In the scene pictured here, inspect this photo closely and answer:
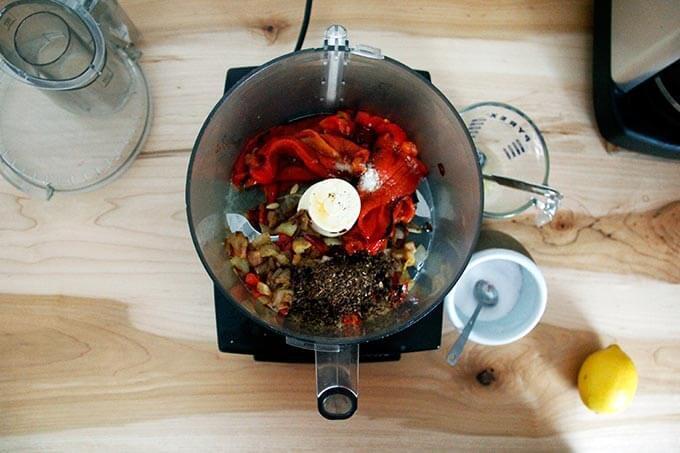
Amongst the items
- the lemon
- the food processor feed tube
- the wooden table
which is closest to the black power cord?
the wooden table

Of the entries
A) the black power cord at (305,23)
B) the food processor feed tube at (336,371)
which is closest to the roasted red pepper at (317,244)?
the food processor feed tube at (336,371)

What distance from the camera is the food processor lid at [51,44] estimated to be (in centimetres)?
64

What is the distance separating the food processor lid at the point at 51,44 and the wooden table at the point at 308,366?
0.08m

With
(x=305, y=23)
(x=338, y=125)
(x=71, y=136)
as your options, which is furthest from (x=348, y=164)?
(x=71, y=136)

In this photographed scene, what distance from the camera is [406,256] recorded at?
2.15ft

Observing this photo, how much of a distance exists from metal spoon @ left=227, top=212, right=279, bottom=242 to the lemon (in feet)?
1.35

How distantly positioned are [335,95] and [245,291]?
23 centimetres

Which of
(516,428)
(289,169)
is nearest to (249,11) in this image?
(289,169)

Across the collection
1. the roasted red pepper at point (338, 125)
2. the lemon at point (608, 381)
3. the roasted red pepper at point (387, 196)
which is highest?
the roasted red pepper at point (338, 125)

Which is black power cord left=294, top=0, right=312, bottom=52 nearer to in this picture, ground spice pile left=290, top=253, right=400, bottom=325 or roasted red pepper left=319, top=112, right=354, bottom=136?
roasted red pepper left=319, top=112, right=354, bottom=136

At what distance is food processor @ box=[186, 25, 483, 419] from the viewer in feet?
1.82

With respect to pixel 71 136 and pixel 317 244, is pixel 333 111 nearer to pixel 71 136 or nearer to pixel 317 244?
pixel 317 244

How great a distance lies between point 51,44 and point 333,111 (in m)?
0.32

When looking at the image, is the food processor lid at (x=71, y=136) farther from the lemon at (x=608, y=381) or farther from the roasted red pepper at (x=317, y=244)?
the lemon at (x=608, y=381)
